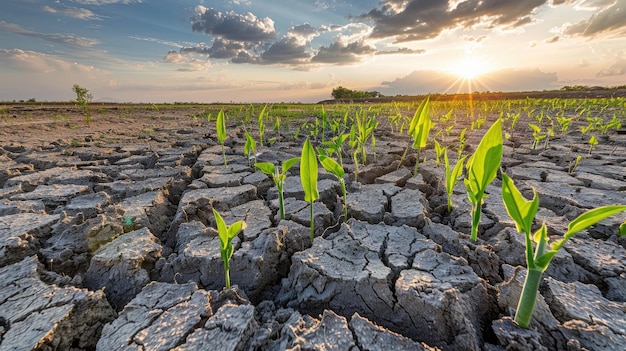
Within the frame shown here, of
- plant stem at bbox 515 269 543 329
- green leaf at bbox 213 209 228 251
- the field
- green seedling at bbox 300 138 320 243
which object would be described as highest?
green seedling at bbox 300 138 320 243

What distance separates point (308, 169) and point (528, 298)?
915 mm

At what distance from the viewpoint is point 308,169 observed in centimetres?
141

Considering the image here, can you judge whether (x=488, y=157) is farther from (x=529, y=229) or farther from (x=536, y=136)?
(x=536, y=136)

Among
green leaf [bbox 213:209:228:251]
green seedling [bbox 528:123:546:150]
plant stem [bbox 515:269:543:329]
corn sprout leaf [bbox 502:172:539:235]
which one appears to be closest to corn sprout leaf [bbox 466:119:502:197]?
corn sprout leaf [bbox 502:172:539:235]

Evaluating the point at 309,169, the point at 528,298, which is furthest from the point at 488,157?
the point at 309,169

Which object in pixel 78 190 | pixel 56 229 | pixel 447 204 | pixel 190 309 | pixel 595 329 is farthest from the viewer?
pixel 78 190

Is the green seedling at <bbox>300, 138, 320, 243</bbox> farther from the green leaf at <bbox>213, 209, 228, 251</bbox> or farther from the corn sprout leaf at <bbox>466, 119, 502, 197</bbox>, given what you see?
the corn sprout leaf at <bbox>466, 119, 502, 197</bbox>

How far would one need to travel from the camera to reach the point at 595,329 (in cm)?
90

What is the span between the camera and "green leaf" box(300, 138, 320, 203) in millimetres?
1379

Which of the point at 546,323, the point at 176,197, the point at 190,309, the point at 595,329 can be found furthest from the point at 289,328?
the point at 176,197

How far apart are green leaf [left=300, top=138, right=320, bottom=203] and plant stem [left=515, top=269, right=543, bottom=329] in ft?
2.83

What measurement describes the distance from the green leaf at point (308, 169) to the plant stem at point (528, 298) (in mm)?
863

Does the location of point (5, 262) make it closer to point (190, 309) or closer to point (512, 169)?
point (190, 309)

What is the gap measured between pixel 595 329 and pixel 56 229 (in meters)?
2.28
